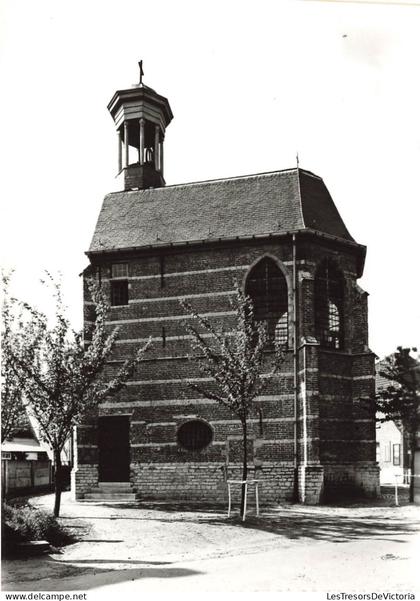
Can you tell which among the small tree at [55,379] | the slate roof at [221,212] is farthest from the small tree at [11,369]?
the slate roof at [221,212]

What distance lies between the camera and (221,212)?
27.5m

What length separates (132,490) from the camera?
84.6 ft

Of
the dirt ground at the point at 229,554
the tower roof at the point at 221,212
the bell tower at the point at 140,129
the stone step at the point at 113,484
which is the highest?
the bell tower at the point at 140,129

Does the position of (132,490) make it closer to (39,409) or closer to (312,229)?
(39,409)

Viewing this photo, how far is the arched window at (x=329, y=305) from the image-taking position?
84.4 feet

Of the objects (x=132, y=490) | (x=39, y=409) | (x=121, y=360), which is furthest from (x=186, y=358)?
(x=39, y=409)

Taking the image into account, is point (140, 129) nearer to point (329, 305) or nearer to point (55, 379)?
point (329, 305)

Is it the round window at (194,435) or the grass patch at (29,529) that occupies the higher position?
the round window at (194,435)

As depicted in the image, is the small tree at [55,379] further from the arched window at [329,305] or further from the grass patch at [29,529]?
the arched window at [329,305]

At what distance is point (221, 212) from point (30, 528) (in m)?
15.4

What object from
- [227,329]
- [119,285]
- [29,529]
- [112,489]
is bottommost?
[112,489]

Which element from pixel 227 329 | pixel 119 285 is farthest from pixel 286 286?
pixel 119 285

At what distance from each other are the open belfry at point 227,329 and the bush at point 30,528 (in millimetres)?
8835

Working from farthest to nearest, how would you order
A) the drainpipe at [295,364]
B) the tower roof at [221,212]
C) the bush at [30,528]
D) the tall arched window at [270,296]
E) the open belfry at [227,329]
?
the tower roof at [221,212], the tall arched window at [270,296], the open belfry at [227,329], the drainpipe at [295,364], the bush at [30,528]
